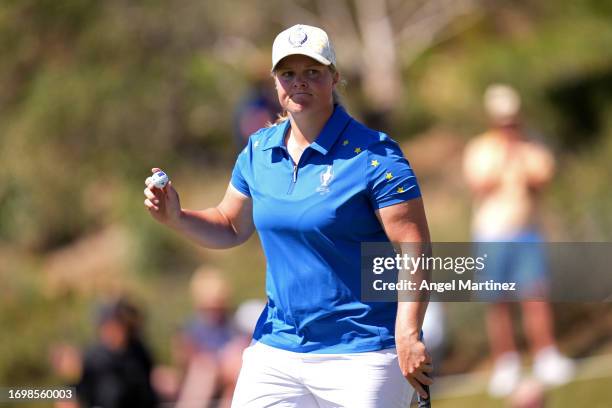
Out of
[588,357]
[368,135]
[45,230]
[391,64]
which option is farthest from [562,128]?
[368,135]

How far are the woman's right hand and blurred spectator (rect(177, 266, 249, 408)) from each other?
403 cm

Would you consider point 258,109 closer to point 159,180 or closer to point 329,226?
point 159,180

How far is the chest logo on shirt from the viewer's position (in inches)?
144

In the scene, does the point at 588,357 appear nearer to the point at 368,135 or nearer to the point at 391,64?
the point at 368,135

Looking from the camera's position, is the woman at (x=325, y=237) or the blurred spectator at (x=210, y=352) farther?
the blurred spectator at (x=210, y=352)

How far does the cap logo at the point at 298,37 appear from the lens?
3656 millimetres

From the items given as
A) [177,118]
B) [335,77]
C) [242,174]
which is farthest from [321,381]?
[177,118]

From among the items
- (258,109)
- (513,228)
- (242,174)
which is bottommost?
(242,174)

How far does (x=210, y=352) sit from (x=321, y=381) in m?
4.44

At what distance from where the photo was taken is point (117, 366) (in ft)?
24.2

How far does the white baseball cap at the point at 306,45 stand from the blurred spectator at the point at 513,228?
3.84 meters

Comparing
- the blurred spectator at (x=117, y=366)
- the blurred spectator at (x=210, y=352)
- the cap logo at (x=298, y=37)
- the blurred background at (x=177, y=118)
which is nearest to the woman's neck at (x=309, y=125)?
the cap logo at (x=298, y=37)

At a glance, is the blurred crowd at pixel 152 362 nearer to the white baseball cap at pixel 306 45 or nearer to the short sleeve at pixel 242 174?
the short sleeve at pixel 242 174

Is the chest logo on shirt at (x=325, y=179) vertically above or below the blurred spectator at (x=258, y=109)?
below
